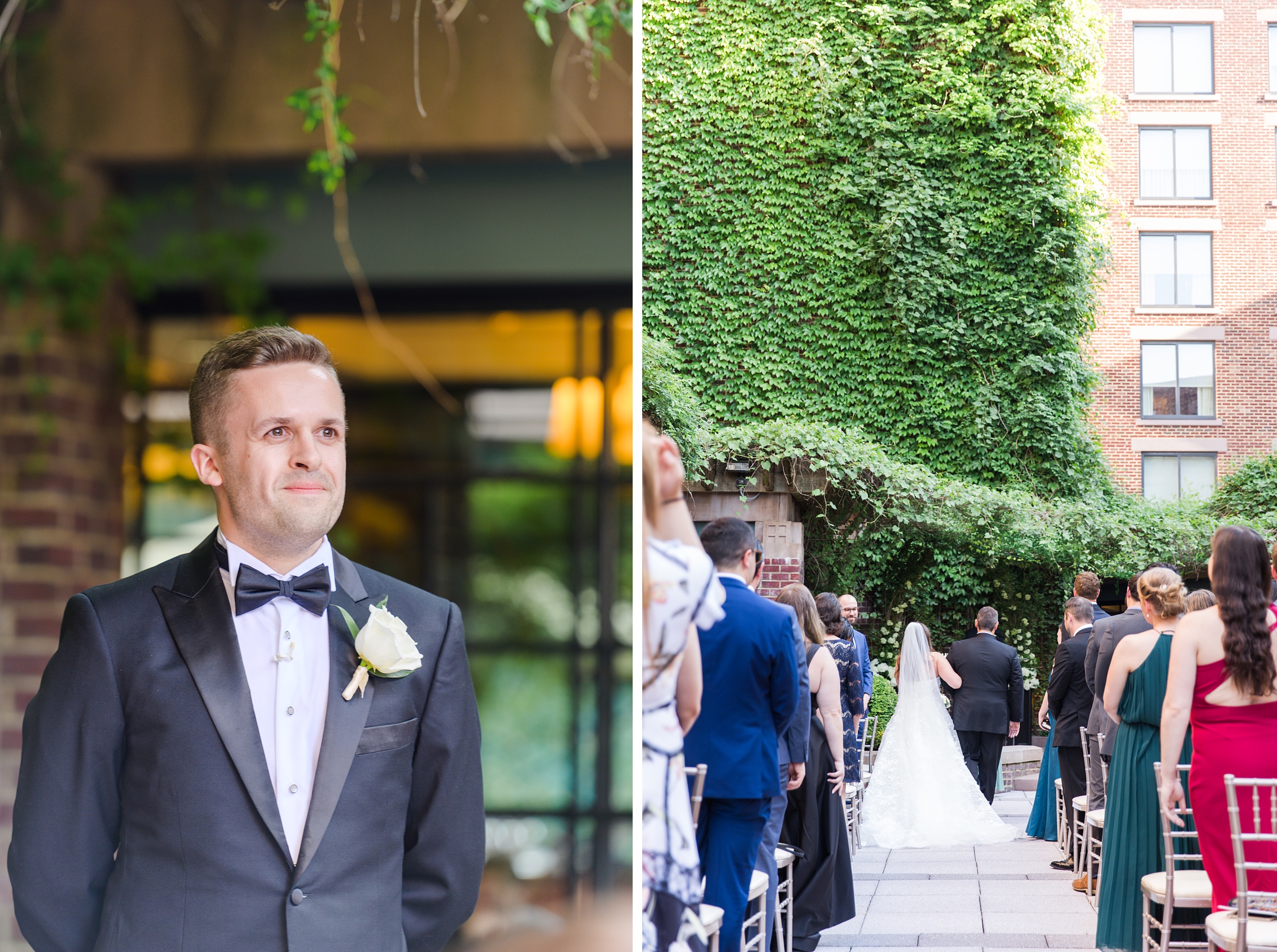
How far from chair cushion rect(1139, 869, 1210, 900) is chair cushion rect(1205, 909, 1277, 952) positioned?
38 centimetres

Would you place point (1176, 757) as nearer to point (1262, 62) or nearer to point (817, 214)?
point (817, 214)

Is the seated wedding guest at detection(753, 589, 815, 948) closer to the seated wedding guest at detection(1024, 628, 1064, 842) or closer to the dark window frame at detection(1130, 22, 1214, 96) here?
the seated wedding guest at detection(1024, 628, 1064, 842)

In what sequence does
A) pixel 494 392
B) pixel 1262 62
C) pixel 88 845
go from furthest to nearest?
pixel 1262 62
pixel 494 392
pixel 88 845

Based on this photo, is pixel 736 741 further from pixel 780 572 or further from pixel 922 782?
pixel 922 782

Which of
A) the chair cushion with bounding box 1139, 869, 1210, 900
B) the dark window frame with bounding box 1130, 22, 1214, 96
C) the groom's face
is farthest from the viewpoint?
the dark window frame with bounding box 1130, 22, 1214, 96

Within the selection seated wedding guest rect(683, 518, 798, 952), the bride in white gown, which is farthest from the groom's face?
the bride in white gown

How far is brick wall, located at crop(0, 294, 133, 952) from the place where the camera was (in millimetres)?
2408

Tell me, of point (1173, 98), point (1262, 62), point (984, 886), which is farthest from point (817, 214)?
point (1262, 62)

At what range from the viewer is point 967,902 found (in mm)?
6508

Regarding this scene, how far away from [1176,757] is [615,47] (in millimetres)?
3252

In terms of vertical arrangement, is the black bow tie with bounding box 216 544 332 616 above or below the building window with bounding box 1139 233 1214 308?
below

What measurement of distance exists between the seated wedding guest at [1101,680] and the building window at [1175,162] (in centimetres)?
1733

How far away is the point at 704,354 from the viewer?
1421 cm

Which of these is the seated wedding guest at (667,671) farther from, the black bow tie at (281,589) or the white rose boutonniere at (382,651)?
the black bow tie at (281,589)
